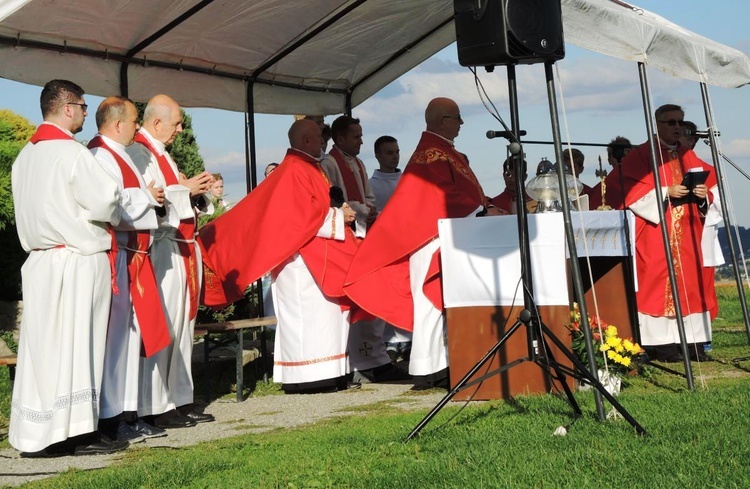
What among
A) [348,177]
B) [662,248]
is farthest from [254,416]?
[662,248]

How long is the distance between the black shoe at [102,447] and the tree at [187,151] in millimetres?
7117

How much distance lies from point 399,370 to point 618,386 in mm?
2707

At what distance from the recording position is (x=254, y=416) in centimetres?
736

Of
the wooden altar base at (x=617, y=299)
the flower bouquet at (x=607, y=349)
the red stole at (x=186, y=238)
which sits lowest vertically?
the flower bouquet at (x=607, y=349)

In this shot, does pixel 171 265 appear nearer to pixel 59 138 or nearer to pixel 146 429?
pixel 146 429

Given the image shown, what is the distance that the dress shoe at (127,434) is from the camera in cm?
643

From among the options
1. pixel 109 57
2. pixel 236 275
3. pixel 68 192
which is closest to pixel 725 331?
pixel 236 275

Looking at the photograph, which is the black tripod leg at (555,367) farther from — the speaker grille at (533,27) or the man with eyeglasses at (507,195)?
the man with eyeglasses at (507,195)

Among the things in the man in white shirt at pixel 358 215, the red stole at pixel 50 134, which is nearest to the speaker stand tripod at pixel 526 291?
the red stole at pixel 50 134

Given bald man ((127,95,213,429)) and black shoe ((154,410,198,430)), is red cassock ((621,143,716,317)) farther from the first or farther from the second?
black shoe ((154,410,198,430))

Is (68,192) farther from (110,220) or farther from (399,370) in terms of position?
(399,370)

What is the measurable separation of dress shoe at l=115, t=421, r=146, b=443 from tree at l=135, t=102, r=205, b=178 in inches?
266

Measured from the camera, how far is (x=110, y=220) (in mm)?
6035

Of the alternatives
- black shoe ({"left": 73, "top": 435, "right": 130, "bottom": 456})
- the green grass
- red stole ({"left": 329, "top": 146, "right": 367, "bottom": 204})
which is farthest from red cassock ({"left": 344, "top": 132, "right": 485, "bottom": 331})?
black shoe ({"left": 73, "top": 435, "right": 130, "bottom": 456})
